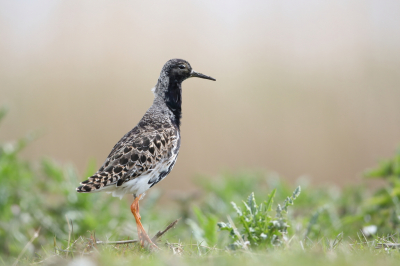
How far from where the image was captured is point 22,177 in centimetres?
682

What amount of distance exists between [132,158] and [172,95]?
3.76 ft

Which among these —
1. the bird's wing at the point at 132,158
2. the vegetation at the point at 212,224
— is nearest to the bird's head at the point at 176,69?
the bird's wing at the point at 132,158

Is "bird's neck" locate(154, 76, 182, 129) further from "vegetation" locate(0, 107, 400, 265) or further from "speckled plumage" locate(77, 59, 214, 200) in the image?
"vegetation" locate(0, 107, 400, 265)

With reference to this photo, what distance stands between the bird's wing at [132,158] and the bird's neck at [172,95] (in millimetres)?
483

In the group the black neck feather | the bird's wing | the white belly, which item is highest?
the black neck feather

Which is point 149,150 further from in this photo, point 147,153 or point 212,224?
point 212,224

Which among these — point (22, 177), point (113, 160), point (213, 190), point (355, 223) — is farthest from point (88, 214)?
point (355, 223)

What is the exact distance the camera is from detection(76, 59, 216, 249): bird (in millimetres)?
4387

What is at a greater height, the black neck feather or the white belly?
the black neck feather

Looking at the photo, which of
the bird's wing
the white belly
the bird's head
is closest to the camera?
the bird's wing

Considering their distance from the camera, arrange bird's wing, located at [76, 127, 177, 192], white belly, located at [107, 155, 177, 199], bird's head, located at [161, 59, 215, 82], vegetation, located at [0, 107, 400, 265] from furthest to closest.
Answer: bird's head, located at [161, 59, 215, 82], white belly, located at [107, 155, 177, 199], bird's wing, located at [76, 127, 177, 192], vegetation, located at [0, 107, 400, 265]

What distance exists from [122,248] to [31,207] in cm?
349

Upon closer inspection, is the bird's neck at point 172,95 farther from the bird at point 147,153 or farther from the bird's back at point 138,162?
the bird's back at point 138,162

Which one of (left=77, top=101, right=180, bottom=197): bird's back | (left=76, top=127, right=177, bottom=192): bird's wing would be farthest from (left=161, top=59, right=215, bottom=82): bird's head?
(left=76, top=127, right=177, bottom=192): bird's wing
